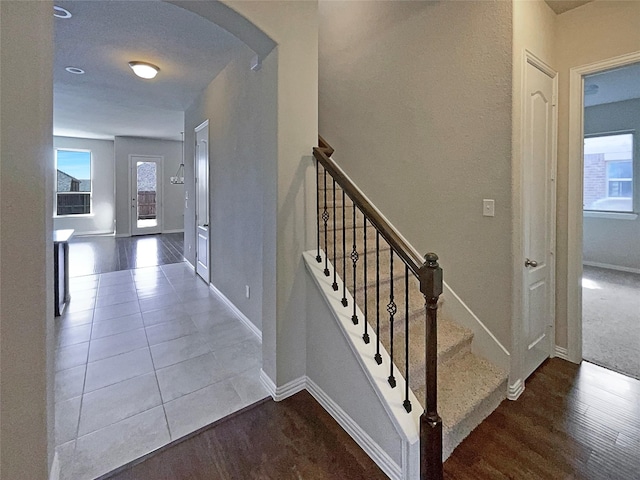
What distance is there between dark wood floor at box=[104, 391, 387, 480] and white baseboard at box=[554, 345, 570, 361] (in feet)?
6.50

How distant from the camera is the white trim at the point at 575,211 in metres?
2.43

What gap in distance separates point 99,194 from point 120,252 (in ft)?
11.9

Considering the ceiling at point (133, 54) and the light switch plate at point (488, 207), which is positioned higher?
the ceiling at point (133, 54)

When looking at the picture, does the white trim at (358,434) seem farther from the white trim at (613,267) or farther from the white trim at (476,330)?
the white trim at (613,267)

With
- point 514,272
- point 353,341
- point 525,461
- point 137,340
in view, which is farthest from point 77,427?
point 514,272

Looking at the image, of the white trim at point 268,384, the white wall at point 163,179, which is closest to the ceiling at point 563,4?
the white trim at point 268,384

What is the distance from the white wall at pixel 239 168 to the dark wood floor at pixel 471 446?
1.28 m

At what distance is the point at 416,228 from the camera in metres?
2.70

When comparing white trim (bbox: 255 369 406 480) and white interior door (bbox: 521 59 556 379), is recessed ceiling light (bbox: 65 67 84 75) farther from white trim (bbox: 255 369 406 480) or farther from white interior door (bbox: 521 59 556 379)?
white interior door (bbox: 521 59 556 379)

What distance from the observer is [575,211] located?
2504 millimetres

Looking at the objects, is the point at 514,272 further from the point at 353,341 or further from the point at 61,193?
the point at 61,193

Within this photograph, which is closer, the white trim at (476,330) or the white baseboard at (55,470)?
the white baseboard at (55,470)

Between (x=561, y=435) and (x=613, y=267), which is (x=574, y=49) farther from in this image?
(x=613, y=267)

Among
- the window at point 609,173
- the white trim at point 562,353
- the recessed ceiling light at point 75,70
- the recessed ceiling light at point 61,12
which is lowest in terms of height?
the white trim at point 562,353
